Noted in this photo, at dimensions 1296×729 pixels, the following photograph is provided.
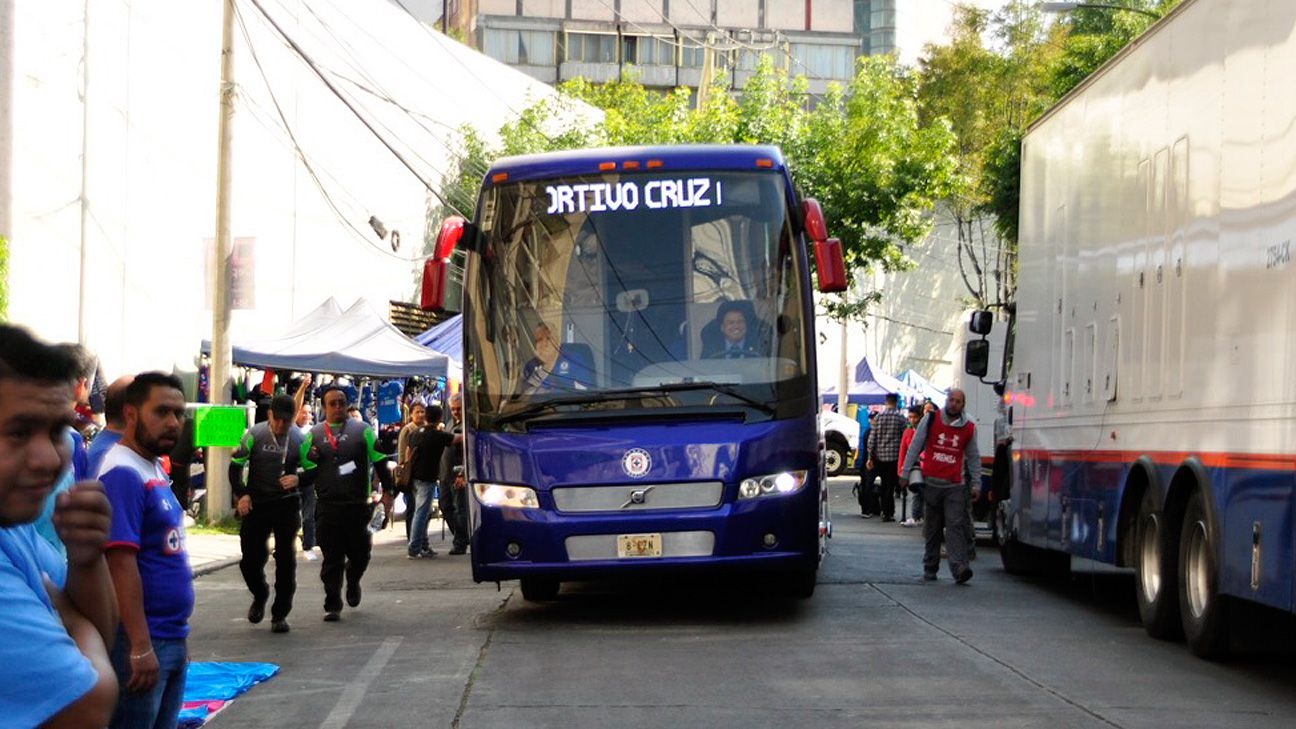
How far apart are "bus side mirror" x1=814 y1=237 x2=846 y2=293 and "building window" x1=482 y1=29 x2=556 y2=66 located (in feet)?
235

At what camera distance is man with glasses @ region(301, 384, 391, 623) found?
13.8m

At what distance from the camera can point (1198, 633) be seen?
11117mm

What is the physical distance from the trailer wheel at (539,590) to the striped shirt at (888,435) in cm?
1290

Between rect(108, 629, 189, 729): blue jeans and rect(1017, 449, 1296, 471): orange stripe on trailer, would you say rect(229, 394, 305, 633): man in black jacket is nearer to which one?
rect(1017, 449, 1296, 471): orange stripe on trailer

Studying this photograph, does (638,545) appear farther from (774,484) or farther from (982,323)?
(982,323)

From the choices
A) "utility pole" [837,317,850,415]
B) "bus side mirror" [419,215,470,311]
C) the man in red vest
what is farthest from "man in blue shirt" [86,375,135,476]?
"utility pole" [837,317,850,415]

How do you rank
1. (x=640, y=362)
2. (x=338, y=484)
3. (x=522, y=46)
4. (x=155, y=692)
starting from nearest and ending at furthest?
(x=155, y=692)
(x=640, y=362)
(x=338, y=484)
(x=522, y=46)

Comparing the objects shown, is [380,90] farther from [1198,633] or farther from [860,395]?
[1198,633]

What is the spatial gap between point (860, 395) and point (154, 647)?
4534 centimetres

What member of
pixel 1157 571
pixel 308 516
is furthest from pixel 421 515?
pixel 1157 571

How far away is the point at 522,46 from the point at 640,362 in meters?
72.2

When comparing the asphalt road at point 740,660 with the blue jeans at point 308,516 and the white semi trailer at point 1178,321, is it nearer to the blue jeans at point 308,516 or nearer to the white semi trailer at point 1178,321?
the white semi trailer at point 1178,321

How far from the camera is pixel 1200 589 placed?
11.1 metres

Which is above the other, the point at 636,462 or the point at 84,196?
the point at 84,196
